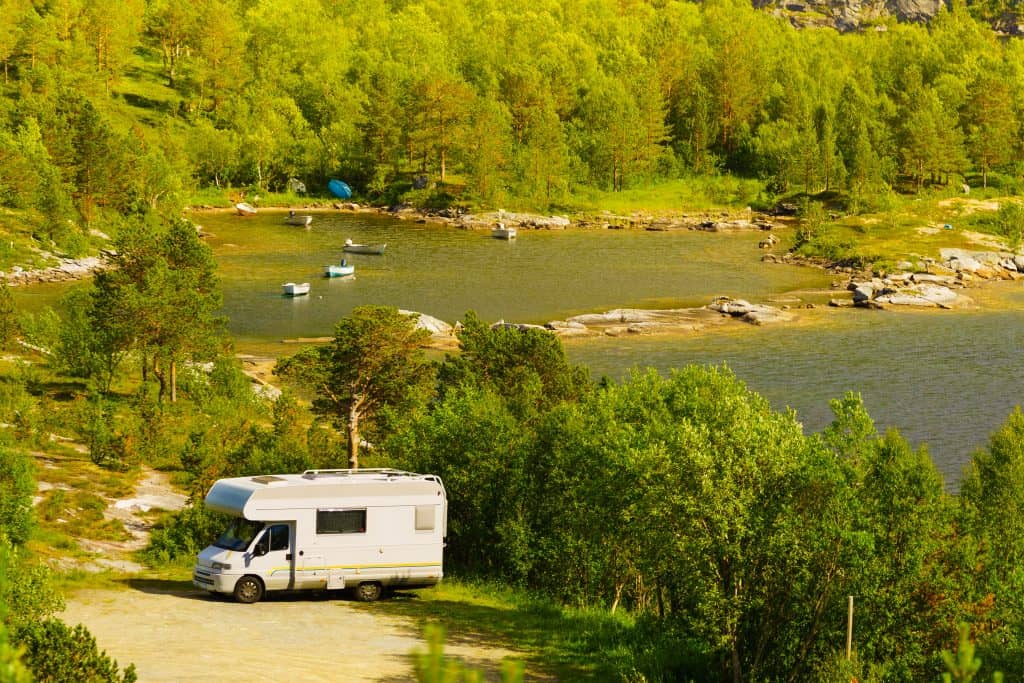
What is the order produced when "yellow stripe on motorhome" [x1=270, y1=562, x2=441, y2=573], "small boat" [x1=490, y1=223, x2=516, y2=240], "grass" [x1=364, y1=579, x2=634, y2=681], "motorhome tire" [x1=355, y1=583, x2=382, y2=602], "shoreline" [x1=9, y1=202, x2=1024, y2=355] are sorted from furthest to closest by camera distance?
"small boat" [x1=490, y1=223, x2=516, y2=240]
"shoreline" [x1=9, y1=202, x2=1024, y2=355]
"motorhome tire" [x1=355, y1=583, x2=382, y2=602]
"yellow stripe on motorhome" [x1=270, y1=562, x2=441, y2=573]
"grass" [x1=364, y1=579, x2=634, y2=681]

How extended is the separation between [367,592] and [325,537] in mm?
1991

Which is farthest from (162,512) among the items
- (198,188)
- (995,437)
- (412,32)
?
(412,32)

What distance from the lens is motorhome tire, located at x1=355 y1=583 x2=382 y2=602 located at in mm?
30797

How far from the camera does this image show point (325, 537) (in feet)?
98.7

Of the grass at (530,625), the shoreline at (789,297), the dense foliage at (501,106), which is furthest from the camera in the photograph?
the dense foliage at (501,106)

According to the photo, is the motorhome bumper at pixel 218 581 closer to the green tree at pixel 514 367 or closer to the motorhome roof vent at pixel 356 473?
the motorhome roof vent at pixel 356 473

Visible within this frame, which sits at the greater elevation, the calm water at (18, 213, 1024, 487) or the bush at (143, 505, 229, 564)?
the bush at (143, 505, 229, 564)

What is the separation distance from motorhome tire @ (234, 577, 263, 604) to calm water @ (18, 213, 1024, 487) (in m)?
32.0

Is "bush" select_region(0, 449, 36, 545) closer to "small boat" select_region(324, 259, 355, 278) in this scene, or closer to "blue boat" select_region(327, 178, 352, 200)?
"small boat" select_region(324, 259, 355, 278)

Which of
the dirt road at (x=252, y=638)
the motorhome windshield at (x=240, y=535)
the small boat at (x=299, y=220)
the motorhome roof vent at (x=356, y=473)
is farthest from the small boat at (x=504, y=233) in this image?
the motorhome windshield at (x=240, y=535)

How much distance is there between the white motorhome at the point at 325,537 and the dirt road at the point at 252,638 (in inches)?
27.0

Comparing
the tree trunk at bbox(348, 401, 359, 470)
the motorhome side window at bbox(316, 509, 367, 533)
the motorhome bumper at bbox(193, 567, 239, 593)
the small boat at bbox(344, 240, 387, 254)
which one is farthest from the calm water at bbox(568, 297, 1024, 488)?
the small boat at bbox(344, 240, 387, 254)

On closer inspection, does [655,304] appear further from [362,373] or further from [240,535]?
[240,535]

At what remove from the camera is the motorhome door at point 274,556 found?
29.8m
